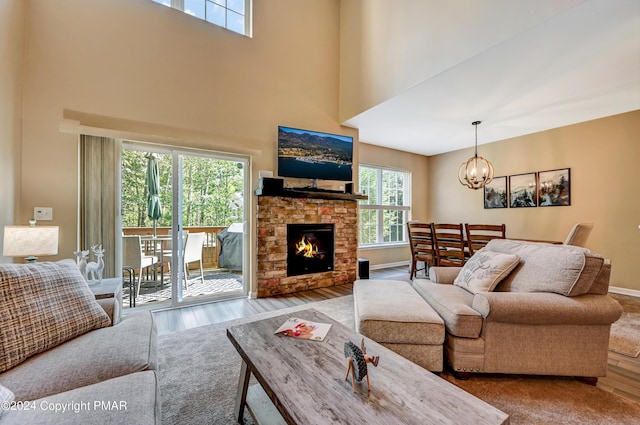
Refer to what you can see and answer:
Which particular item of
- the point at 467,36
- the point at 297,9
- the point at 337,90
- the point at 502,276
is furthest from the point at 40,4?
the point at 502,276

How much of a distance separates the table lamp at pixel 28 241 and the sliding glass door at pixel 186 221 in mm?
966

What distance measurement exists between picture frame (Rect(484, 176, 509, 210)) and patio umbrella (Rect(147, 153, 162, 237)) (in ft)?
18.4

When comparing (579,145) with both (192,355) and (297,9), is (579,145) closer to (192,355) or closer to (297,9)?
(297,9)

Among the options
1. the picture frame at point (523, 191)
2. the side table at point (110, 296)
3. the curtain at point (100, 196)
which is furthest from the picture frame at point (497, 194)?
the curtain at point (100, 196)

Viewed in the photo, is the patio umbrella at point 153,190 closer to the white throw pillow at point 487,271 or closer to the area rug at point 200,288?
the area rug at point 200,288

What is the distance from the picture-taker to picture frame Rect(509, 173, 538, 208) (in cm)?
447

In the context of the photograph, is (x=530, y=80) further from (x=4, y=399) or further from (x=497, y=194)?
(x=4, y=399)

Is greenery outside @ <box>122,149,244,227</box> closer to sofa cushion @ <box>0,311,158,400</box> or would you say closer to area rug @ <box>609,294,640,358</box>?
sofa cushion @ <box>0,311,158,400</box>

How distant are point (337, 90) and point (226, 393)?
421 cm

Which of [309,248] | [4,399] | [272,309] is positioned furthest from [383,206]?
[4,399]

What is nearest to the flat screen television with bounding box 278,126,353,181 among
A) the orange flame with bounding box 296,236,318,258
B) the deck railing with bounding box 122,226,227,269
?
the orange flame with bounding box 296,236,318,258

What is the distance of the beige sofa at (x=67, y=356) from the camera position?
2.80 feet

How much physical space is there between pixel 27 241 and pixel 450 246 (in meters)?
4.44

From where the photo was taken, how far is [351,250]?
4293mm
